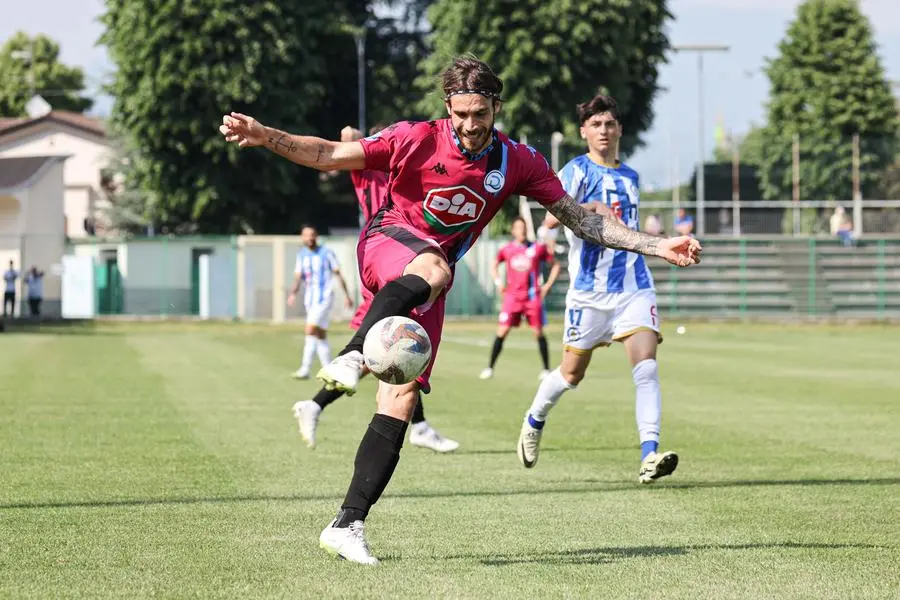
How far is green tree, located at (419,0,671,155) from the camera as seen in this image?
47.5 meters

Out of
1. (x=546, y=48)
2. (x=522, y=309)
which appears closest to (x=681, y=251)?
(x=522, y=309)

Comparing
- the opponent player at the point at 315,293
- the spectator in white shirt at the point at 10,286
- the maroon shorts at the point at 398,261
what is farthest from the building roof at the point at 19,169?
the maroon shorts at the point at 398,261

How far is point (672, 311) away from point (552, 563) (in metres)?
39.0

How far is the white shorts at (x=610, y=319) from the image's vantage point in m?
9.18

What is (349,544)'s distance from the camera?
232 inches

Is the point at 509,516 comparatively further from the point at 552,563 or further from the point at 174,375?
the point at 174,375

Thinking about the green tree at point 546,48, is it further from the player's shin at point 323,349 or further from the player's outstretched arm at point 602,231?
the player's outstretched arm at point 602,231

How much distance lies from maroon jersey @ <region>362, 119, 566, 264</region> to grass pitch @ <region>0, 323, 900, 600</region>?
145 cm

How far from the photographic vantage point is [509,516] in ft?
24.4

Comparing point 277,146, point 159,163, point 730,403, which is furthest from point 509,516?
point 159,163

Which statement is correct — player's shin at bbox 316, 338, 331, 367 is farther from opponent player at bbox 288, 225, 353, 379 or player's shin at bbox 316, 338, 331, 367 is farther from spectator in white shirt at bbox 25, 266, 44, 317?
spectator in white shirt at bbox 25, 266, 44, 317

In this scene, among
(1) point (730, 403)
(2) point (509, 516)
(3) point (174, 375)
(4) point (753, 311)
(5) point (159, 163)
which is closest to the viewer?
(2) point (509, 516)

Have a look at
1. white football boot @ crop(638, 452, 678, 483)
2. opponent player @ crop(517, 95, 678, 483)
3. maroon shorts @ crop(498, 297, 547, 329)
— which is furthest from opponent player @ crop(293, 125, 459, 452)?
maroon shorts @ crop(498, 297, 547, 329)

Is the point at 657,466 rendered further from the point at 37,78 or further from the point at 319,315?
the point at 37,78
